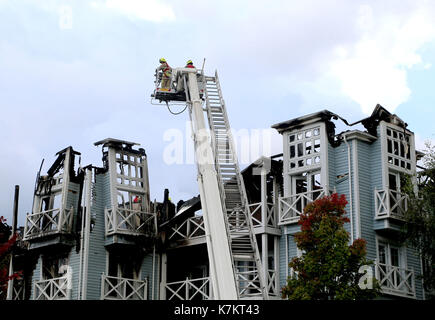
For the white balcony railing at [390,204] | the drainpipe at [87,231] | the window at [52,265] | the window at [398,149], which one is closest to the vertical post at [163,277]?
the drainpipe at [87,231]

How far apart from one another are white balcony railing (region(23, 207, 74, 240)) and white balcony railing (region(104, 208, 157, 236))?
185 cm

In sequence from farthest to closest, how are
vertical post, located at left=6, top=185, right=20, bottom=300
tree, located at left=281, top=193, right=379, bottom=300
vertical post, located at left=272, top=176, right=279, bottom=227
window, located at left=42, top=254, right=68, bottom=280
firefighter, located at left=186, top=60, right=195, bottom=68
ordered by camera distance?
vertical post, located at left=6, top=185, right=20, bottom=300
window, located at left=42, top=254, right=68, bottom=280
firefighter, located at left=186, top=60, right=195, bottom=68
vertical post, located at left=272, top=176, right=279, bottom=227
tree, located at left=281, top=193, right=379, bottom=300

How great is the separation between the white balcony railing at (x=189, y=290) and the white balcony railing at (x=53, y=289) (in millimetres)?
4861

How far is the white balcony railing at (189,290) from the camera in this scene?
34.2m

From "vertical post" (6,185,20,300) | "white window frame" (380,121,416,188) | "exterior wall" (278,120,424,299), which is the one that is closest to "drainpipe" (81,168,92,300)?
"vertical post" (6,185,20,300)

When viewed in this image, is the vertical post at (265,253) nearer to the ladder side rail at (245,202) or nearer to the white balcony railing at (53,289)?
the ladder side rail at (245,202)

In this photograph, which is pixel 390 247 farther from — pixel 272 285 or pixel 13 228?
pixel 13 228

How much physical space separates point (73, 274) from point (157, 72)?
10489 millimetres

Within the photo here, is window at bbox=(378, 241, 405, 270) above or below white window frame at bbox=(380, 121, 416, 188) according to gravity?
below

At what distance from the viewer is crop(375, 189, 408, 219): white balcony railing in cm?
3005

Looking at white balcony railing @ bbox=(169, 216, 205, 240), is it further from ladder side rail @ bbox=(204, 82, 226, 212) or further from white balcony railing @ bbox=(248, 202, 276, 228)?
ladder side rail @ bbox=(204, 82, 226, 212)

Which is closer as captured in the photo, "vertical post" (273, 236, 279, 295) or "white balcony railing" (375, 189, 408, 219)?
"white balcony railing" (375, 189, 408, 219)
